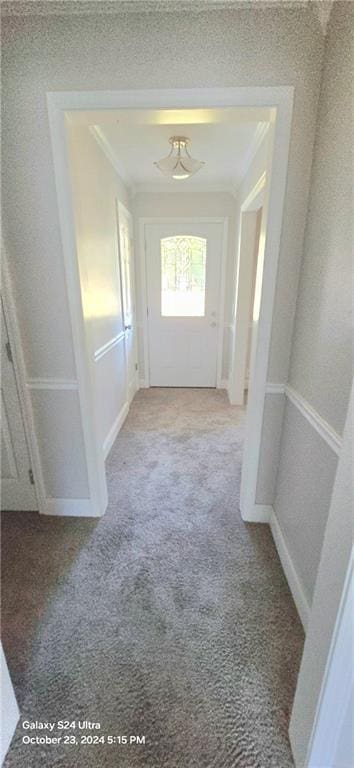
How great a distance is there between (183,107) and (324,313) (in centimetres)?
103

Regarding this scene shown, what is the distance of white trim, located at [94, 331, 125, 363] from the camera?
2.32 metres

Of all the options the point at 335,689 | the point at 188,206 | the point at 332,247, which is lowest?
the point at 335,689

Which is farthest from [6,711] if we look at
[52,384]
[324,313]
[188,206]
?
[188,206]

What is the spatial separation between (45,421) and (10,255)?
0.87 metres

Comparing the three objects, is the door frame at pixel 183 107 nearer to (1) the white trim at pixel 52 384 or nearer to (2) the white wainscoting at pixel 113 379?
(1) the white trim at pixel 52 384

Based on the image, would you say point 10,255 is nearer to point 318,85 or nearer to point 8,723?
point 318,85

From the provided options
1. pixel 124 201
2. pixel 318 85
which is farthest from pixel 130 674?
pixel 124 201

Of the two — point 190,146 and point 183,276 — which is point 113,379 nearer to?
point 183,276

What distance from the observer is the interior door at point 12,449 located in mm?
1679

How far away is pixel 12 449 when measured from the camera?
182 cm

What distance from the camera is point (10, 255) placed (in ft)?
4.91

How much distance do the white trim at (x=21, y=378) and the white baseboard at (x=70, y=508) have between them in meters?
0.04

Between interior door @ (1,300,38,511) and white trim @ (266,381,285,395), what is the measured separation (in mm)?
1363

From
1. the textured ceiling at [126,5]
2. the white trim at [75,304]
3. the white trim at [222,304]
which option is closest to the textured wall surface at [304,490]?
the white trim at [75,304]
